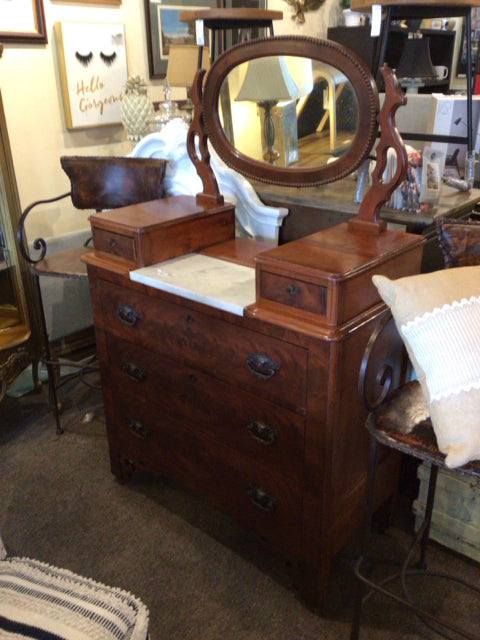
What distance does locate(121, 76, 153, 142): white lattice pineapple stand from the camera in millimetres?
2680

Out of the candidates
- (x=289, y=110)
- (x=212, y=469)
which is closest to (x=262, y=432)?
(x=212, y=469)

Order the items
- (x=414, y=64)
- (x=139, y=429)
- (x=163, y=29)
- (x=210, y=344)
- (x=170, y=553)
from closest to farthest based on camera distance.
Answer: (x=210, y=344), (x=170, y=553), (x=139, y=429), (x=163, y=29), (x=414, y=64)

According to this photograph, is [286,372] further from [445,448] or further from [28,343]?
[28,343]

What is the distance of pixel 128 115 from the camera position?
106 inches

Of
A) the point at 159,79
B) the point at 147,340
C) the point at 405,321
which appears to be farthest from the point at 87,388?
the point at 405,321

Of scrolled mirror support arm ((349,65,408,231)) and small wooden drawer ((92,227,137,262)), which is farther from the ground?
scrolled mirror support arm ((349,65,408,231))

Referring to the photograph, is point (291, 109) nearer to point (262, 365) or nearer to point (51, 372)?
point (262, 365)

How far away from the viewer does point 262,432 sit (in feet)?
5.27

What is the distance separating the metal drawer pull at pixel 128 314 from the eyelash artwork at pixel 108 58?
155cm

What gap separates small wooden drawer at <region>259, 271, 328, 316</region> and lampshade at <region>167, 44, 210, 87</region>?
1687 millimetres

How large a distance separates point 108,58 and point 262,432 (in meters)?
2.12

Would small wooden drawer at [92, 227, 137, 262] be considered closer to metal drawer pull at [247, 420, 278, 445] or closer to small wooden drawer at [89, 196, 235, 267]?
small wooden drawer at [89, 196, 235, 267]

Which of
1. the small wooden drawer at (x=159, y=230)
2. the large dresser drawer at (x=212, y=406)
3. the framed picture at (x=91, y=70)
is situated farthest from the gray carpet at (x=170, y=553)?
the framed picture at (x=91, y=70)

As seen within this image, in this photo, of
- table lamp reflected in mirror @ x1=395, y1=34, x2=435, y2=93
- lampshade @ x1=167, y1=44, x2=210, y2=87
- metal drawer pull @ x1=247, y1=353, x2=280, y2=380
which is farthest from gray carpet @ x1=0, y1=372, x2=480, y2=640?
table lamp reflected in mirror @ x1=395, y1=34, x2=435, y2=93
